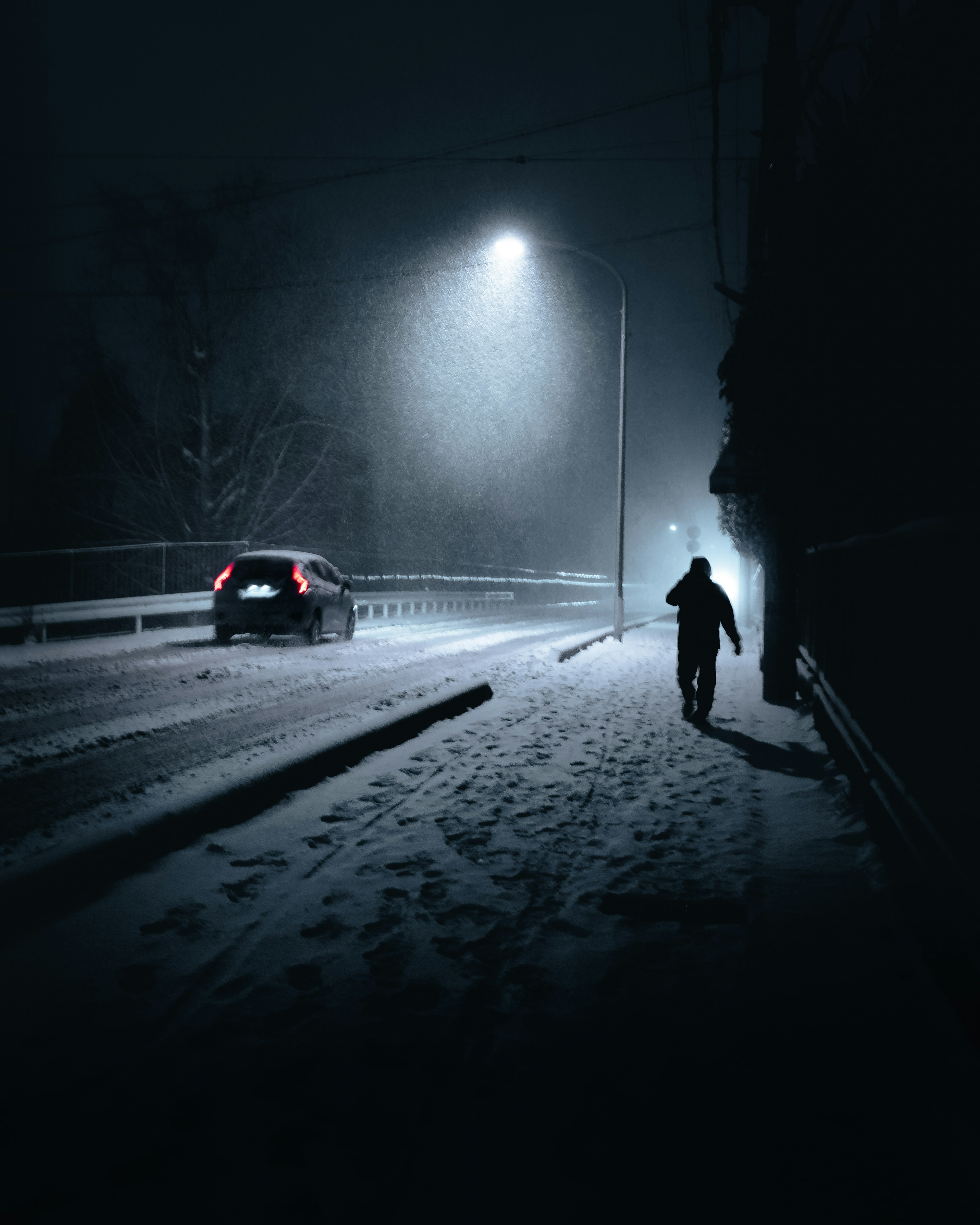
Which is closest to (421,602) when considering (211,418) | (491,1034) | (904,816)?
(211,418)

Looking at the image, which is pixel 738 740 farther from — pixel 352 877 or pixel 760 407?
pixel 352 877

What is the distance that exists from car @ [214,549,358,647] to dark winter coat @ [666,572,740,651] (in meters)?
8.53

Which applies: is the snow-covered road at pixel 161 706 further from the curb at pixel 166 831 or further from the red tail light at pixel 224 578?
the red tail light at pixel 224 578

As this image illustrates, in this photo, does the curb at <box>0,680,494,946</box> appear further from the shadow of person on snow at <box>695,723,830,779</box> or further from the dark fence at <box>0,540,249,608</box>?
the dark fence at <box>0,540,249,608</box>

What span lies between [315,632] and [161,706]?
7668mm

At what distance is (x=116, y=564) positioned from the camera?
67.4 ft

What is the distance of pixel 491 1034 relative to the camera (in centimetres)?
306

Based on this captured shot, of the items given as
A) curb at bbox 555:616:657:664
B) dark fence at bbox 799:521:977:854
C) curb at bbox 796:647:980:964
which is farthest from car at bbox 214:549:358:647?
dark fence at bbox 799:521:977:854

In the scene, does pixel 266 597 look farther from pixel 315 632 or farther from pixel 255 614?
pixel 315 632

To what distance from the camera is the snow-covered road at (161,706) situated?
5.89 metres

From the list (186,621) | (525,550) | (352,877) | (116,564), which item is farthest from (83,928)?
(525,550)

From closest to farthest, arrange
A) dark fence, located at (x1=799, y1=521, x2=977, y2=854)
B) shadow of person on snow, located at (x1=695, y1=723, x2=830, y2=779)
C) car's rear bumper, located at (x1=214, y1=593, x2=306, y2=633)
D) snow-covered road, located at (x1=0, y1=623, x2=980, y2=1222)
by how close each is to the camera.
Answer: snow-covered road, located at (x1=0, y1=623, x2=980, y2=1222)
dark fence, located at (x1=799, y1=521, x2=977, y2=854)
shadow of person on snow, located at (x1=695, y1=723, x2=830, y2=779)
car's rear bumper, located at (x1=214, y1=593, x2=306, y2=633)

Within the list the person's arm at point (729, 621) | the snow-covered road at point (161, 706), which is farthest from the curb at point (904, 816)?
the snow-covered road at point (161, 706)

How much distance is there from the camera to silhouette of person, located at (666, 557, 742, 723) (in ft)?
32.4
